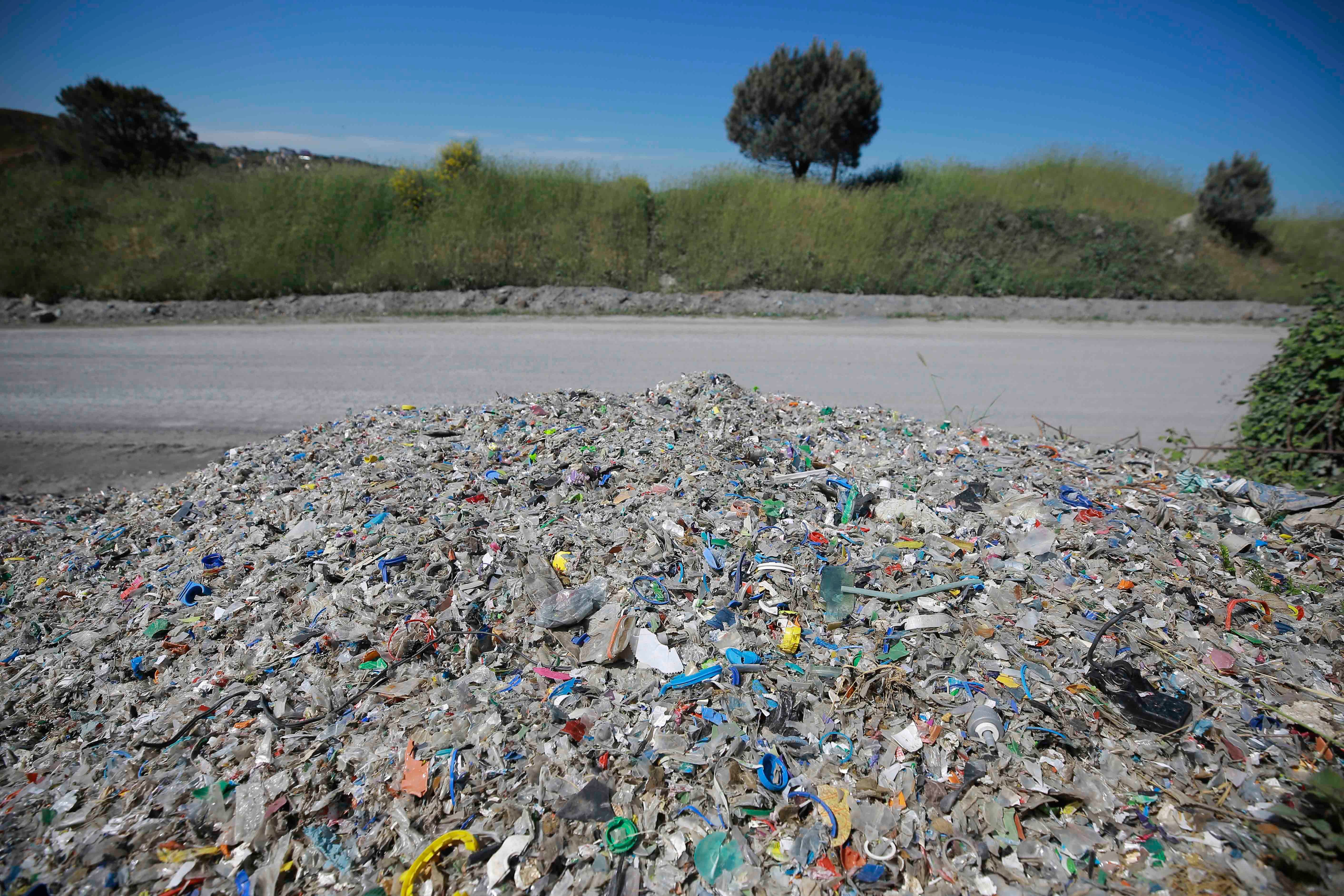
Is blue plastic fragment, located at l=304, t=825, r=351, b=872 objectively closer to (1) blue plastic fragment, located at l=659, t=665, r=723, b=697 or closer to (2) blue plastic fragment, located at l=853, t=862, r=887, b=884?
(1) blue plastic fragment, located at l=659, t=665, r=723, b=697

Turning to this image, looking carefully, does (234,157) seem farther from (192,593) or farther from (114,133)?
(192,593)

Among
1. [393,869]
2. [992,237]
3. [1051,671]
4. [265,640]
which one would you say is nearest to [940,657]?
[1051,671]

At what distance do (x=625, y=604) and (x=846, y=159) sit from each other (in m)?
17.6

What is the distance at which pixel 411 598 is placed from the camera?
9.04ft

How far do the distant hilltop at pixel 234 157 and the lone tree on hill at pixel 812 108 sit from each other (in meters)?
10.2

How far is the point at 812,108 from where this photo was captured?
16875 millimetres

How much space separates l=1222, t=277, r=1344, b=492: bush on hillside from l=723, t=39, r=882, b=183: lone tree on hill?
13.3m

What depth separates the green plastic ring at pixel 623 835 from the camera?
1.91m

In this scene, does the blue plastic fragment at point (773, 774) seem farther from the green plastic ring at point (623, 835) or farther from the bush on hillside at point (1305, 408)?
the bush on hillside at point (1305, 408)

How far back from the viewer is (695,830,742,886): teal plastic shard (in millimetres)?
1860

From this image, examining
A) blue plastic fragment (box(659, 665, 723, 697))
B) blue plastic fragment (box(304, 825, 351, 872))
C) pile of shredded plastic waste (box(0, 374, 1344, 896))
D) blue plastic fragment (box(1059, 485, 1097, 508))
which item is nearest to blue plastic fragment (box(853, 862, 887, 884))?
pile of shredded plastic waste (box(0, 374, 1344, 896))

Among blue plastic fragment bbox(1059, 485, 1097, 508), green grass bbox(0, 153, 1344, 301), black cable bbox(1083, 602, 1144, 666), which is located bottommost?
black cable bbox(1083, 602, 1144, 666)

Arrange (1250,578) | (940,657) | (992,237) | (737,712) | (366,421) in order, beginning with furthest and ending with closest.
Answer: (992,237) < (366,421) < (1250,578) < (940,657) < (737,712)

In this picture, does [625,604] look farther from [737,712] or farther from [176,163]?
[176,163]
